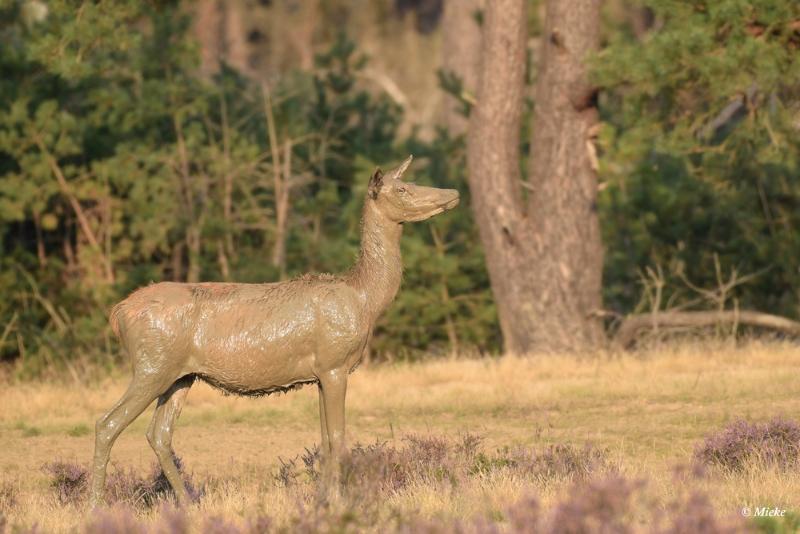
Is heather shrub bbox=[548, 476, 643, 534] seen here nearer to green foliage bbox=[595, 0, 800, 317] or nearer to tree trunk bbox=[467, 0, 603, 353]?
green foliage bbox=[595, 0, 800, 317]

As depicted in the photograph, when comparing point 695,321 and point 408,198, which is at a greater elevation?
point 408,198

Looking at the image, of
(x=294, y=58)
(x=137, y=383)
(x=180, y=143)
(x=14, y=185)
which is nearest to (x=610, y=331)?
(x=180, y=143)

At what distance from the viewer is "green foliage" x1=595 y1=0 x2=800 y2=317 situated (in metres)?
15.4

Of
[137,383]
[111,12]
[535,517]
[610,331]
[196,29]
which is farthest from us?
[196,29]

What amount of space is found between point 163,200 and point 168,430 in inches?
538

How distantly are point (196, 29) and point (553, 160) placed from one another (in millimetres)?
29258

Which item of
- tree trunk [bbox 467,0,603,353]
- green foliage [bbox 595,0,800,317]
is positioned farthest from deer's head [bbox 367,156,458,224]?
tree trunk [bbox 467,0,603,353]

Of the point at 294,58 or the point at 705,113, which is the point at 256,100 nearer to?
the point at 705,113

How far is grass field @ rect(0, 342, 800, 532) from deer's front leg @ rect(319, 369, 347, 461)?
1.39 feet

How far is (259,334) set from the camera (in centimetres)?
901

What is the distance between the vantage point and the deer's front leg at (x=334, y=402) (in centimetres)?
899

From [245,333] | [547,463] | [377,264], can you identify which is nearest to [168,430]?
[245,333]

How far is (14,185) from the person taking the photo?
21.3m

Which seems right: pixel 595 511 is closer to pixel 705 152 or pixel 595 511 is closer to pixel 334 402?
pixel 334 402
